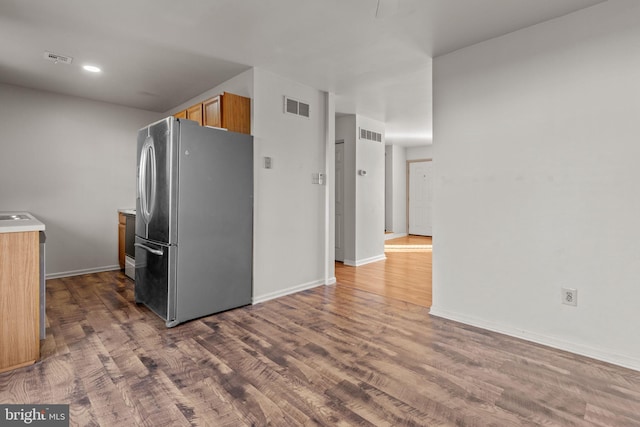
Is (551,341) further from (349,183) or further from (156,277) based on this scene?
(349,183)

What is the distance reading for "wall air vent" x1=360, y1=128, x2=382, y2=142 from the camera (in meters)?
5.67

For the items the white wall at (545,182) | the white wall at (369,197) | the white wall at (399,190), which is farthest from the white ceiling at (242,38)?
the white wall at (399,190)

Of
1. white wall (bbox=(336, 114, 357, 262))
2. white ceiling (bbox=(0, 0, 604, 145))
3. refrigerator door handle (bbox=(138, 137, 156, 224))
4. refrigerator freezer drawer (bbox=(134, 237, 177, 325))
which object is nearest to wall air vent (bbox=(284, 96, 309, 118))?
white ceiling (bbox=(0, 0, 604, 145))

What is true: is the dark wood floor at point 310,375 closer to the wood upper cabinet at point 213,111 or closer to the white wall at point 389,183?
the wood upper cabinet at point 213,111

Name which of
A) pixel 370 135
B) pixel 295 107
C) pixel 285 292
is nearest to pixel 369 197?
pixel 370 135

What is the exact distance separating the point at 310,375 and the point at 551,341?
1.87m

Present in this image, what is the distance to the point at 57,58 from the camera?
3240mm

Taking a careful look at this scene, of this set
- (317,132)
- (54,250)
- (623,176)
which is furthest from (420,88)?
(54,250)

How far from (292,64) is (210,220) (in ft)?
5.82

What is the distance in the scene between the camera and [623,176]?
2232 mm

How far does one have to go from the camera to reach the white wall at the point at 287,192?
355 centimetres

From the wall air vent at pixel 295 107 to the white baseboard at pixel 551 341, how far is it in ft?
8.62

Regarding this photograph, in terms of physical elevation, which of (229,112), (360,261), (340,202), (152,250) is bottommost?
(360,261)

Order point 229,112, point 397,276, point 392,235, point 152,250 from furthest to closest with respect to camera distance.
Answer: point 392,235 < point 397,276 < point 229,112 < point 152,250
